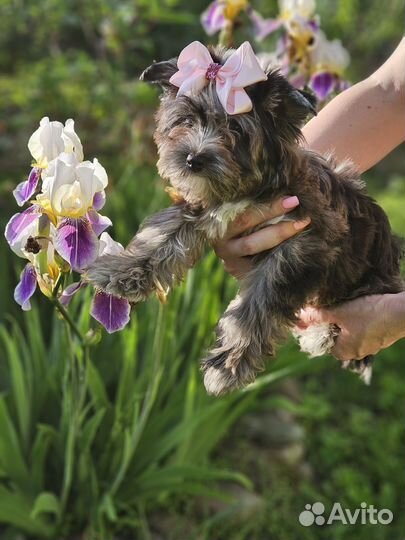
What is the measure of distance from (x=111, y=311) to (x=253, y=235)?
0.39 meters

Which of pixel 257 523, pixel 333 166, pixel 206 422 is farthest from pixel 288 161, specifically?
pixel 257 523

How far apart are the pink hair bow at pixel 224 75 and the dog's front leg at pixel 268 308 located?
378mm

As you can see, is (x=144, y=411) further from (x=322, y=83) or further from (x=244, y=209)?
(x=322, y=83)

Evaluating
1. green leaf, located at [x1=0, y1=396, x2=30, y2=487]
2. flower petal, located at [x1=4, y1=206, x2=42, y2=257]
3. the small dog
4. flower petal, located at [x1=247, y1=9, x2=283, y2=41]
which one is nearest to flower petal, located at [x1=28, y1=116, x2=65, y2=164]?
flower petal, located at [x1=4, y1=206, x2=42, y2=257]

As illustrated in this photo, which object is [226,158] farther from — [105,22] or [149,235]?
[105,22]

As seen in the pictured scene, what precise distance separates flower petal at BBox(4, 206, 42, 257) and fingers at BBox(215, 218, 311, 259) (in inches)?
18.9

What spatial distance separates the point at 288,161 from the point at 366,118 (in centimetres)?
66

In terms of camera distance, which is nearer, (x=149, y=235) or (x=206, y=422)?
(x=149, y=235)

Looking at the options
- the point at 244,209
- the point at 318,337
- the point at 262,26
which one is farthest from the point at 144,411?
the point at 262,26

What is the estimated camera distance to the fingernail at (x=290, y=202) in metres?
1.70

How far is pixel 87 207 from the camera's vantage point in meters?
1.67

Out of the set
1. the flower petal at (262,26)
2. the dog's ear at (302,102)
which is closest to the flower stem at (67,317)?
the dog's ear at (302,102)

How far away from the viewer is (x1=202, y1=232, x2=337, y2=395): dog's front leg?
1.70 meters

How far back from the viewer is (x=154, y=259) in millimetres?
1732
